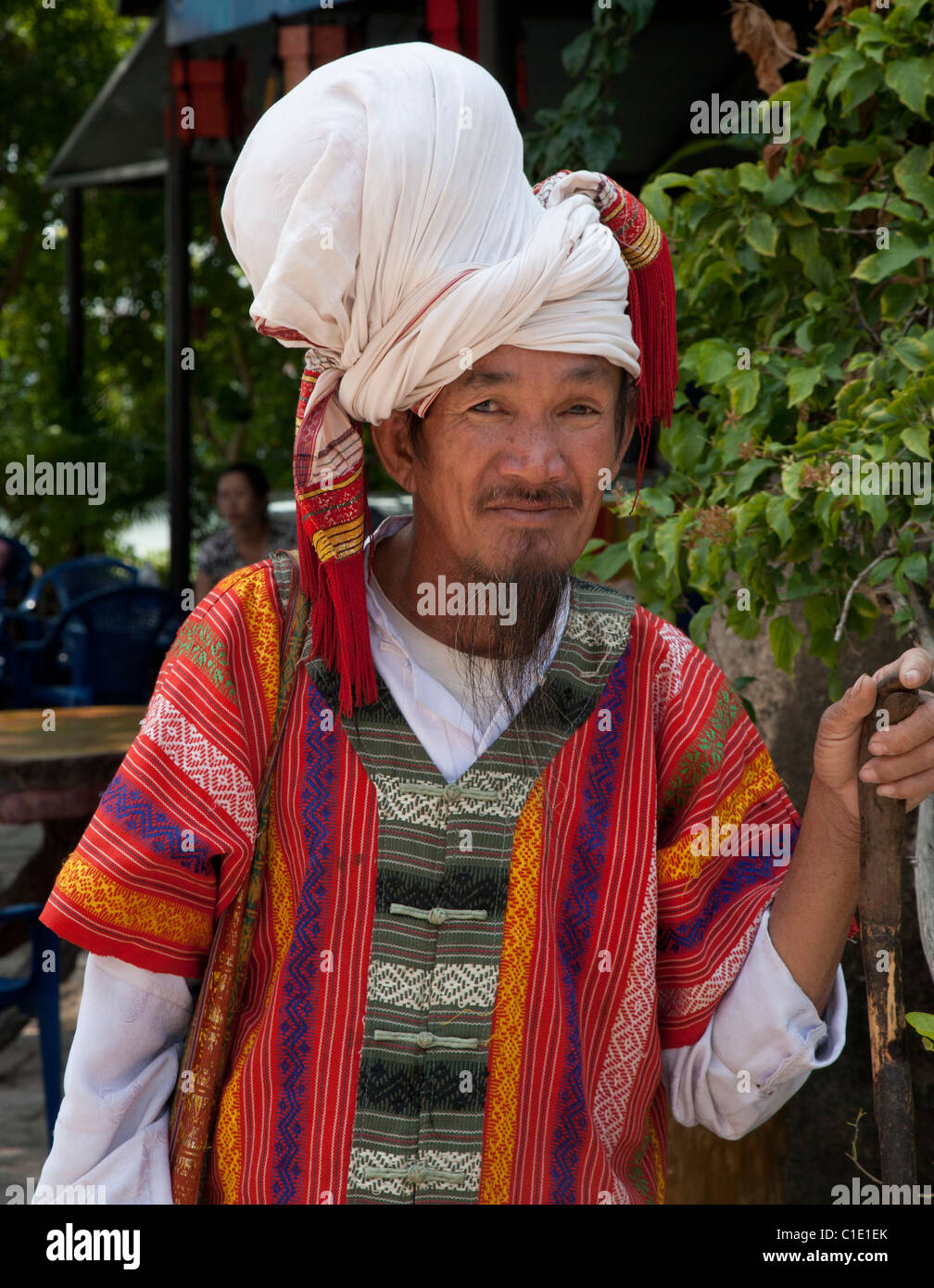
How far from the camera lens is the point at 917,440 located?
1887 millimetres

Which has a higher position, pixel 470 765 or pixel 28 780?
pixel 470 765

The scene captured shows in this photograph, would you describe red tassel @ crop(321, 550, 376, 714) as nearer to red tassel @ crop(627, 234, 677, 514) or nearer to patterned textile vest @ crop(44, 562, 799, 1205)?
patterned textile vest @ crop(44, 562, 799, 1205)

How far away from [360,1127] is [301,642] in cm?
58

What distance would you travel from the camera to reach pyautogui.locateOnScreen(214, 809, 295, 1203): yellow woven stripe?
1.61 metres

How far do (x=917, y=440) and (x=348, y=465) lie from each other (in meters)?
0.82

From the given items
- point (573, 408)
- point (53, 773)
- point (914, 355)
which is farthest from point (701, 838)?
point (53, 773)

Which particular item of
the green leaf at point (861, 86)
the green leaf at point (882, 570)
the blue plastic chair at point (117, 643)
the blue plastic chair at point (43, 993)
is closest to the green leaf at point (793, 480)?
the green leaf at point (882, 570)

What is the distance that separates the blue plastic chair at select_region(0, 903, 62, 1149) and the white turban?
2.44 meters

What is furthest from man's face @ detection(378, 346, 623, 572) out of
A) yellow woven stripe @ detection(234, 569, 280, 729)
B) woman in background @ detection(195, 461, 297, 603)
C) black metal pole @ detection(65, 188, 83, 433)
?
black metal pole @ detection(65, 188, 83, 433)

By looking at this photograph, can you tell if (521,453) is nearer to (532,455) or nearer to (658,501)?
(532,455)

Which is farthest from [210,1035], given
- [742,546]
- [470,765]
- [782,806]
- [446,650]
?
[742,546]

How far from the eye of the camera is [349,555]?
5.28 feet

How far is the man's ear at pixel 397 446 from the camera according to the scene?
1674mm
